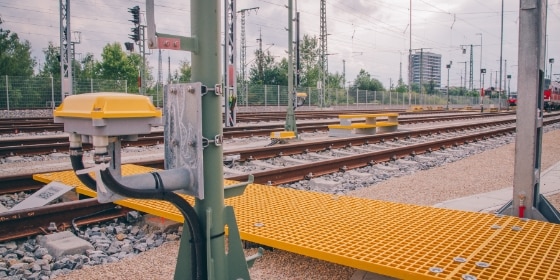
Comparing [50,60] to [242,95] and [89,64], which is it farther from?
[242,95]

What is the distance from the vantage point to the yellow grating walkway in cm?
286

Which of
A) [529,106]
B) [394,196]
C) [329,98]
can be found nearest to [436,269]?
[529,106]

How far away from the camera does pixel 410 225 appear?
3861mm

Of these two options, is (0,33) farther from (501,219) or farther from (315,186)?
(501,219)

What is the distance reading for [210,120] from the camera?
7.37 feet

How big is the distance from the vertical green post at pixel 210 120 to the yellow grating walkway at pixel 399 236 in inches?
39.0

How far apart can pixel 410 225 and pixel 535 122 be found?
1.56 meters

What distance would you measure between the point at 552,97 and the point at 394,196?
4719 cm

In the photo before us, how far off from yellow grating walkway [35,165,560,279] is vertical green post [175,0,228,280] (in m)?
0.99

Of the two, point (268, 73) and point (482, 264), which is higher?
point (268, 73)

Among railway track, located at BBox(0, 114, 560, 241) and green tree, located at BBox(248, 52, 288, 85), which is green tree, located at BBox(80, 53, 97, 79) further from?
railway track, located at BBox(0, 114, 560, 241)

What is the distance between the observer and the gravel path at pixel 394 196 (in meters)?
3.59

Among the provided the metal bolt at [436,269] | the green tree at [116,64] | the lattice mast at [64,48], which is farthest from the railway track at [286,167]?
the green tree at [116,64]

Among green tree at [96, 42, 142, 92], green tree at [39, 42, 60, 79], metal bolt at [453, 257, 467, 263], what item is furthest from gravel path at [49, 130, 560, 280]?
green tree at [39, 42, 60, 79]
